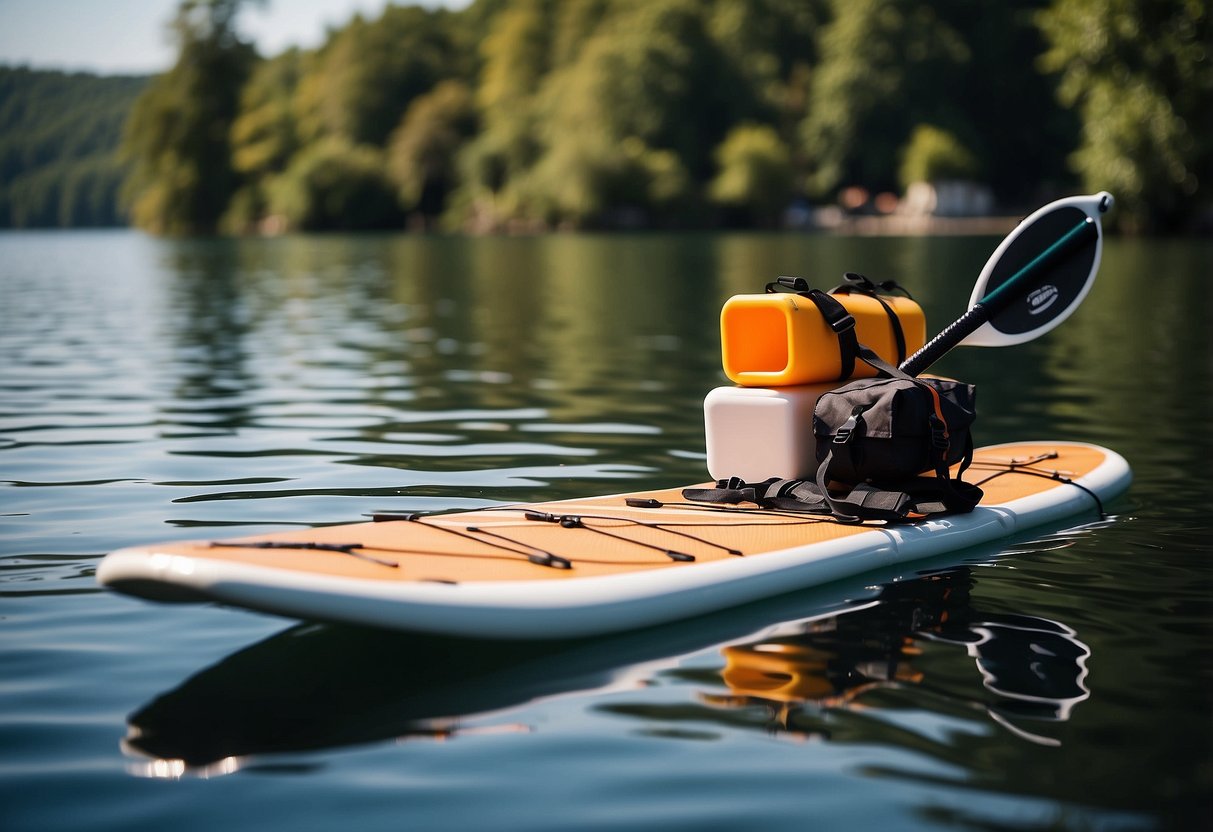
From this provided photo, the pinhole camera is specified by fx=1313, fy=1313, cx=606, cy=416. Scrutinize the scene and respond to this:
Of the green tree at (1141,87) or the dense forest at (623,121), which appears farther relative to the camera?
the dense forest at (623,121)

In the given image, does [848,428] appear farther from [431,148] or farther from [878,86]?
[431,148]

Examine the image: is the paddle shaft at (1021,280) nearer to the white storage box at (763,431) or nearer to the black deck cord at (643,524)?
the white storage box at (763,431)

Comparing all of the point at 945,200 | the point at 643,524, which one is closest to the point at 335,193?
the point at 945,200

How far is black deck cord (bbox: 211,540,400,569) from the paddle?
3268 millimetres

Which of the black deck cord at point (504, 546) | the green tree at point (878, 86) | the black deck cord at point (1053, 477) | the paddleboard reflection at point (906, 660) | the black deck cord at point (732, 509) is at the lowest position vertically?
the paddleboard reflection at point (906, 660)

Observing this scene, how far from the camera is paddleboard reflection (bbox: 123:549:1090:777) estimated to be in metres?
3.60

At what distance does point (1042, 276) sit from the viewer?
629cm

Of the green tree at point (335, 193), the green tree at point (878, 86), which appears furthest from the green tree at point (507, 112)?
the green tree at point (878, 86)

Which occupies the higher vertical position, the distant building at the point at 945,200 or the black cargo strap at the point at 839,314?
the distant building at the point at 945,200

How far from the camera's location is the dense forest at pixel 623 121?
218ft

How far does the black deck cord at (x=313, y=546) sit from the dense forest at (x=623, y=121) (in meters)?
60.7

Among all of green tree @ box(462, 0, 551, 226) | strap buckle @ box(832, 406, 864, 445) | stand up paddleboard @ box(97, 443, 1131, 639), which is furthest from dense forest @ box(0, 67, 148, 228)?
strap buckle @ box(832, 406, 864, 445)

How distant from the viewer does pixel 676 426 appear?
9016 mm

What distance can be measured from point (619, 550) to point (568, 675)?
2.44 ft
